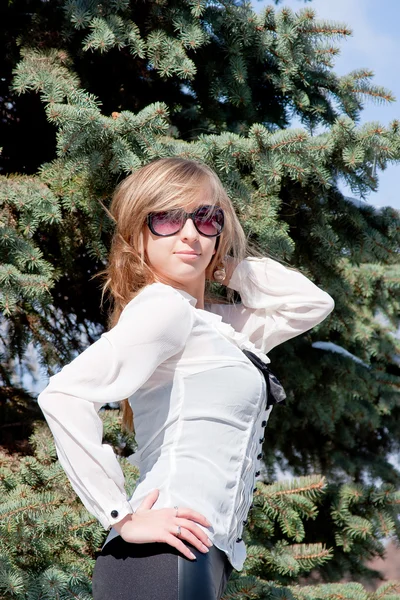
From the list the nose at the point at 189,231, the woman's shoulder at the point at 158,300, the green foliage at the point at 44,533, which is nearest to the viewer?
the woman's shoulder at the point at 158,300

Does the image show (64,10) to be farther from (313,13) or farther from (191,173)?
(191,173)

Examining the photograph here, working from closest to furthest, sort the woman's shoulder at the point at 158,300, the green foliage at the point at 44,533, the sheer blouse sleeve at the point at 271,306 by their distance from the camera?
the woman's shoulder at the point at 158,300, the sheer blouse sleeve at the point at 271,306, the green foliage at the point at 44,533

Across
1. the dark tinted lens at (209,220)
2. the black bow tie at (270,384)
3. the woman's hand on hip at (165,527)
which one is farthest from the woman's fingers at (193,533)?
the dark tinted lens at (209,220)

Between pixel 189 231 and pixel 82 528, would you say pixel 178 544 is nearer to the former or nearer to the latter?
pixel 189 231

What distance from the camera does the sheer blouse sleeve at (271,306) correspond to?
221cm

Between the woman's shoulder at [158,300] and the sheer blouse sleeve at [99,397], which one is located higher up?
the woman's shoulder at [158,300]

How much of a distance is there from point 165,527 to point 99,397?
0.31 m

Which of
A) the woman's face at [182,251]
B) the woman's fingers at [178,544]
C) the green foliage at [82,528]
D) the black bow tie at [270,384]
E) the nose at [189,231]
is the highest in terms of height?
the nose at [189,231]

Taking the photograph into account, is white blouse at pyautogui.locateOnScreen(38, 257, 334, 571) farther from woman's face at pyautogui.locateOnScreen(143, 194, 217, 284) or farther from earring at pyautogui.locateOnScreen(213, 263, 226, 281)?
earring at pyautogui.locateOnScreen(213, 263, 226, 281)

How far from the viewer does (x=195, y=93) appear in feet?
10.9

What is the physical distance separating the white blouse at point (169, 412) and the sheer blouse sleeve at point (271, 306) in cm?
30

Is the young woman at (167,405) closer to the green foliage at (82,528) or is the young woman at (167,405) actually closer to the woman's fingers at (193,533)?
the woman's fingers at (193,533)

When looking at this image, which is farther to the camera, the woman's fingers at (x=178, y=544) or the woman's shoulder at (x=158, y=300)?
the woman's shoulder at (x=158, y=300)

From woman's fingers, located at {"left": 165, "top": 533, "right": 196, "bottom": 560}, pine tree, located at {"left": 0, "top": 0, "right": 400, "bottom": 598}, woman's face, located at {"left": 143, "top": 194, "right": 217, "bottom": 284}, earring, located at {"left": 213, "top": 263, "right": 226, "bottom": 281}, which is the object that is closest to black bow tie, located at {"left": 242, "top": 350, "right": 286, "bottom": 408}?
woman's face, located at {"left": 143, "top": 194, "right": 217, "bottom": 284}
